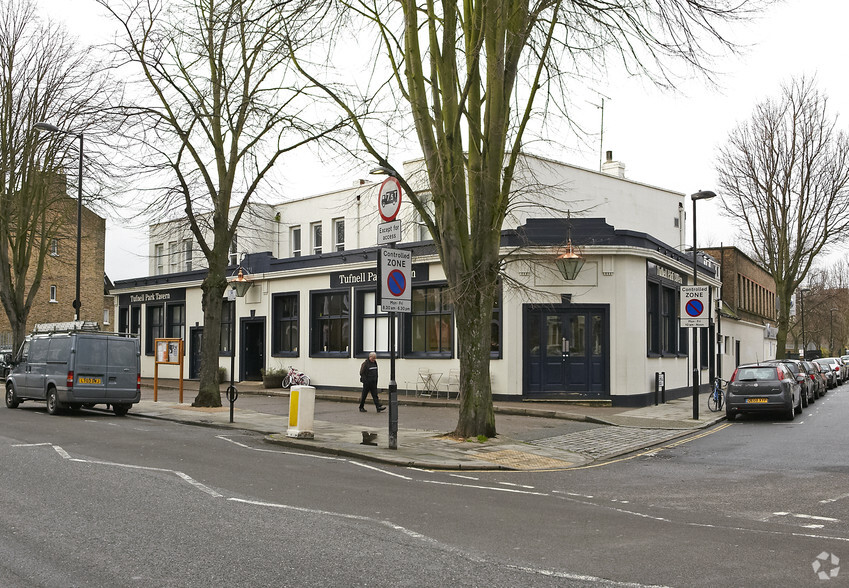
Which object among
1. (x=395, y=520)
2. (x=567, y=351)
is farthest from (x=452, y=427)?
(x=395, y=520)

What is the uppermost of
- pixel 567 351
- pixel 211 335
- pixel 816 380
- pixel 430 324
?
pixel 430 324

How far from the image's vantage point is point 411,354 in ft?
88.5

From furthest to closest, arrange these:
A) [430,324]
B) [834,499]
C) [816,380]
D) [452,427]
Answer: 1. [816,380]
2. [430,324]
3. [452,427]
4. [834,499]

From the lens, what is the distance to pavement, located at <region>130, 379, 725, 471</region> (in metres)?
13.3

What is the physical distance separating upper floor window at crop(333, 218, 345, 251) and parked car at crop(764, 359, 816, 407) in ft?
58.0

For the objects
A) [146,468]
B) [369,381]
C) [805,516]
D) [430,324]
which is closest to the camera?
[805,516]

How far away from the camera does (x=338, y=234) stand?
1339 inches

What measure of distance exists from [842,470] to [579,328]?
12.4m

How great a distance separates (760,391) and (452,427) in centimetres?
879

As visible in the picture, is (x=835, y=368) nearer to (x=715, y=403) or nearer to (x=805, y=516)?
(x=715, y=403)

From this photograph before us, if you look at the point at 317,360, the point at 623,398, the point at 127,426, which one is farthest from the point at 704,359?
the point at 127,426

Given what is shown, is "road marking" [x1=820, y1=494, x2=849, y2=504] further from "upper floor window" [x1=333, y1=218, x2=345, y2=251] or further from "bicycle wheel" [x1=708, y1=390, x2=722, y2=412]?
"upper floor window" [x1=333, y1=218, x2=345, y2=251]

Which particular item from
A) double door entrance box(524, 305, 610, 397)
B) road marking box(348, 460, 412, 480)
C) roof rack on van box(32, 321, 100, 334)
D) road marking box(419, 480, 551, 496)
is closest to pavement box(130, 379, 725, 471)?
road marking box(348, 460, 412, 480)

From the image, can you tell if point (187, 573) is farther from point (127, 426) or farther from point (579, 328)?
point (579, 328)
